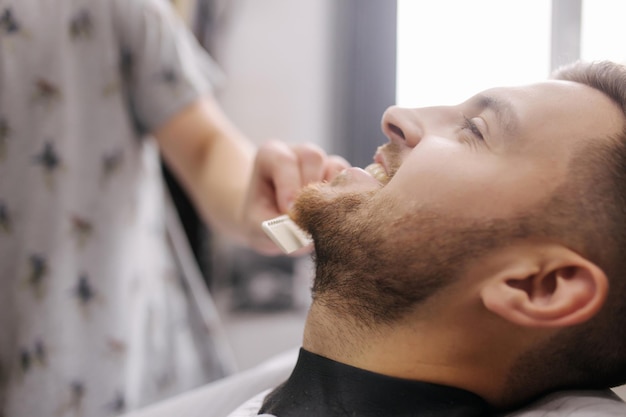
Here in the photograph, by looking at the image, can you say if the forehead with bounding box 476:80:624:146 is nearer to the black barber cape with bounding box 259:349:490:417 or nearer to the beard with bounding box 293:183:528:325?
the beard with bounding box 293:183:528:325

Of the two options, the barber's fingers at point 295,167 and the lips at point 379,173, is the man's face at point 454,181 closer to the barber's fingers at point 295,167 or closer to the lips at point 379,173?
the lips at point 379,173

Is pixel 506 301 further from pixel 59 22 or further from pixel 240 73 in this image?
pixel 240 73

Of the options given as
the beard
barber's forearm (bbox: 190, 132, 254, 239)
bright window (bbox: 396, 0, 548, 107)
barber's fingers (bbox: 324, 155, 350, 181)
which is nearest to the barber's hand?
barber's fingers (bbox: 324, 155, 350, 181)

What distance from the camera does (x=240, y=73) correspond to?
2727mm

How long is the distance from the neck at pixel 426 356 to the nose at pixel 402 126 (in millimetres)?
269

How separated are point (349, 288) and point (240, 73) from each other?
2.09 meters

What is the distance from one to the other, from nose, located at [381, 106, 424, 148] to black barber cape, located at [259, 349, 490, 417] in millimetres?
336

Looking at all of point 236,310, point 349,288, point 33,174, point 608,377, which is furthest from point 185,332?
point 236,310

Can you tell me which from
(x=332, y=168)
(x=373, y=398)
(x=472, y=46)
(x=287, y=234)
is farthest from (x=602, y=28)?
(x=373, y=398)

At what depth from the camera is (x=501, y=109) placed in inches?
32.2

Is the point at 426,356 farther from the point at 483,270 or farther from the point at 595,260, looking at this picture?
the point at 595,260

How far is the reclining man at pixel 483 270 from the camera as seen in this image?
711mm

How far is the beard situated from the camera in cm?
74

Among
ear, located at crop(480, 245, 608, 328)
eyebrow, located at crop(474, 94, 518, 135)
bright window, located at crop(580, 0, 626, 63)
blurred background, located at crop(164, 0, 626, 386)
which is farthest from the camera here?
blurred background, located at crop(164, 0, 626, 386)
